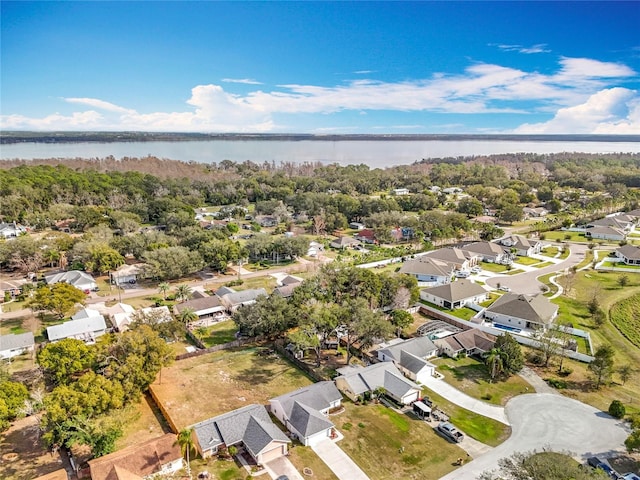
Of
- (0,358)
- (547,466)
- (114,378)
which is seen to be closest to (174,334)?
(114,378)

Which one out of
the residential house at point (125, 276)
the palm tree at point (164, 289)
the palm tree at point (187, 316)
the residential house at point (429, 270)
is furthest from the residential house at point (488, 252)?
the residential house at point (125, 276)

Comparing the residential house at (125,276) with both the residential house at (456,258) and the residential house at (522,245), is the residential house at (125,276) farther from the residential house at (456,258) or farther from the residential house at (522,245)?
the residential house at (522,245)

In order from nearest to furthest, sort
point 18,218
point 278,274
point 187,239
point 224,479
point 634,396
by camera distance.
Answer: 1. point 224,479
2. point 634,396
3. point 278,274
4. point 187,239
5. point 18,218

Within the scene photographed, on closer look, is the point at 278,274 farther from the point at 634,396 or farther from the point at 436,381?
the point at 634,396

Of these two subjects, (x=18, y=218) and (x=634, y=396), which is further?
(x=18, y=218)

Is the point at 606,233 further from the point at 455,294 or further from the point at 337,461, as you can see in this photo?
the point at 337,461

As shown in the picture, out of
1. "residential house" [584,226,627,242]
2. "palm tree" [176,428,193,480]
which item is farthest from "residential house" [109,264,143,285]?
"residential house" [584,226,627,242]

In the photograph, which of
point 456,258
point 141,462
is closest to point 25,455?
point 141,462
